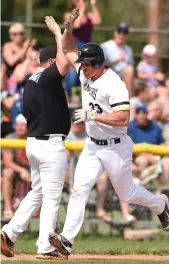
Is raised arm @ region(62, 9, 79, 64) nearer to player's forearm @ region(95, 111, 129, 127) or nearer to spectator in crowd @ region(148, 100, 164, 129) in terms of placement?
player's forearm @ region(95, 111, 129, 127)

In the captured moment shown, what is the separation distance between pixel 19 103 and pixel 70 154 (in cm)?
172

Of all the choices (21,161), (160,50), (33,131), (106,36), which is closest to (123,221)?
(21,161)

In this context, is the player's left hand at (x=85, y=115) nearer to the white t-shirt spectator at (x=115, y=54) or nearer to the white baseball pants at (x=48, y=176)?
the white baseball pants at (x=48, y=176)

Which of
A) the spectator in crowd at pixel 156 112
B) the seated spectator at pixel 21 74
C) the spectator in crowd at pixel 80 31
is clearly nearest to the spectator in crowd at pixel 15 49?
the seated spectator at pixel 21 74

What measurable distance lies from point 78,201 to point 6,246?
1.01 meters

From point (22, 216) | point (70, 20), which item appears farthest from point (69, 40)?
point (22, 216)

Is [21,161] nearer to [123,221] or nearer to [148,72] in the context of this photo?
[123,221]

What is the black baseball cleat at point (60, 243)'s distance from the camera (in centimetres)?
991

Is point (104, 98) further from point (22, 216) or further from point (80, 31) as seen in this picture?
point (80, 31)

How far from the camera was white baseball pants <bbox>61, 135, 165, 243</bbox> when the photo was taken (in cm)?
1004

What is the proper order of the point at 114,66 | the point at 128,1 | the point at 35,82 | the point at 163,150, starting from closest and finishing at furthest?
the point at 35,82 → the point at 163,150 → the point at 114,66 → the point at 128,1

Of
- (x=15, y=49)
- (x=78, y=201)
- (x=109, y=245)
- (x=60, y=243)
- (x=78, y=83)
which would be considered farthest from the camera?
(x=15, y=49)

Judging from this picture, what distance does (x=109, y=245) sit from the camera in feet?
41.0

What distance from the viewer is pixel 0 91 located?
50.0ft
